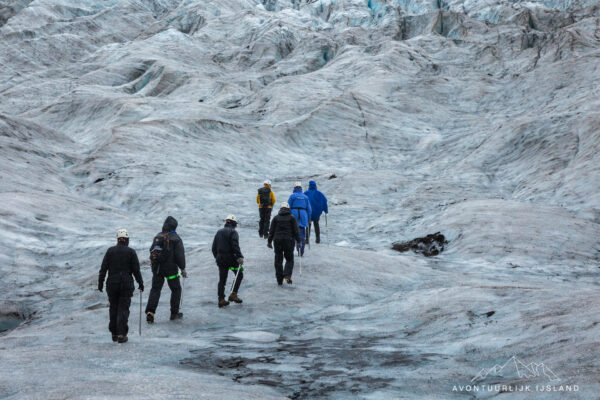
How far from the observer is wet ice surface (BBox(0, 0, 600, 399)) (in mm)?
7867

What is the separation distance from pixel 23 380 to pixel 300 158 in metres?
32.8

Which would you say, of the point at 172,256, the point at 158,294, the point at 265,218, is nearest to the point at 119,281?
the point at 158,294

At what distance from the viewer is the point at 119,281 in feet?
33.0

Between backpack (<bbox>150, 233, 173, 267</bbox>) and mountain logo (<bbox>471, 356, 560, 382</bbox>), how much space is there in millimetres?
6887

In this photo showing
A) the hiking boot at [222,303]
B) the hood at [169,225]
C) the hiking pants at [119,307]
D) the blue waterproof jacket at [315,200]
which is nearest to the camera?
the hiking pants at [119,307]

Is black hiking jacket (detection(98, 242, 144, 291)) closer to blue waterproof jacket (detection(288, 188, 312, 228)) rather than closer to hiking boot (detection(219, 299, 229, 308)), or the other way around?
hiking boot (detection(219, 299, 229, 308))

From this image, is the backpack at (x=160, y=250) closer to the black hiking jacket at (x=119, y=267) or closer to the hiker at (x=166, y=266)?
the hiker at (x=166, y=266)

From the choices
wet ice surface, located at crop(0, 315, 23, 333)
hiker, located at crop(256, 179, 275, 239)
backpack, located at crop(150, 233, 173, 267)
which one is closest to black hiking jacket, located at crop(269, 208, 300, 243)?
backpack, located at crop(150, 233, 173, 267)

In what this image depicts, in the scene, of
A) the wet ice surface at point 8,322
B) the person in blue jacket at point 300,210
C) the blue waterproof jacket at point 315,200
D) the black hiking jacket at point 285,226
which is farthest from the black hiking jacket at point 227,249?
the blue waterproof jacket at point 315,200

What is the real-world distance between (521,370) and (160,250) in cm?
746

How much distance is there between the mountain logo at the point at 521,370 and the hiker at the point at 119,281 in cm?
621

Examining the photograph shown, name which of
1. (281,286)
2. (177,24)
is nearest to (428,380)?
(281,286)

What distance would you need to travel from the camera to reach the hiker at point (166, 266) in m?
11.2

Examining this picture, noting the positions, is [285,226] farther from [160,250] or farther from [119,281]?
[119,281]
